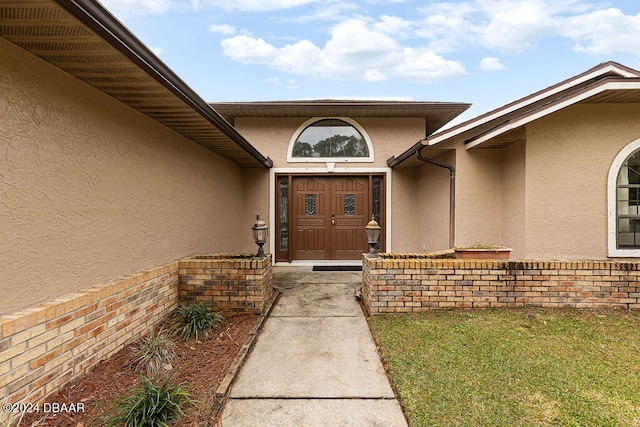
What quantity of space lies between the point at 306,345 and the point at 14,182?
9.06 ft

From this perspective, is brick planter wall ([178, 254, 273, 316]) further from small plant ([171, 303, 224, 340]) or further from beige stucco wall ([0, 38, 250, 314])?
beige stucco wall ([0, 38, 250, 314])

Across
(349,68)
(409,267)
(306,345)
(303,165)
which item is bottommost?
(306,345)

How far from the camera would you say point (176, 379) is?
2518 mm

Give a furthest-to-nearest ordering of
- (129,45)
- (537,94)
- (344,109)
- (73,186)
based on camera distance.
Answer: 1. (344,109)
2. (537,94)
3. (73,186)
4. (129,45)

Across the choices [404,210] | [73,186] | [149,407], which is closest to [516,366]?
[149,407]

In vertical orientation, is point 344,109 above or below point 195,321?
above

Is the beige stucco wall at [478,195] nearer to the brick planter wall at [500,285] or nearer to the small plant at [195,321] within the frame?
the brick planter wall at [500,285]

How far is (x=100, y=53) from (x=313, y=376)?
3.04 metres

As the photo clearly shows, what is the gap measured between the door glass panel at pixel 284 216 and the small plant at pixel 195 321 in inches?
153

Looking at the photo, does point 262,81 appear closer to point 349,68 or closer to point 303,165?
point 349,68

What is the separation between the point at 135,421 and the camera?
1.88m

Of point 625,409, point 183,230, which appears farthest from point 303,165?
point 625,409

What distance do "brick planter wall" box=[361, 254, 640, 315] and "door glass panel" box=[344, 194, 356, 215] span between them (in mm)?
3745

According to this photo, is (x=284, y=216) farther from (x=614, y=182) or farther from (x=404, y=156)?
(x=614, y=182)
